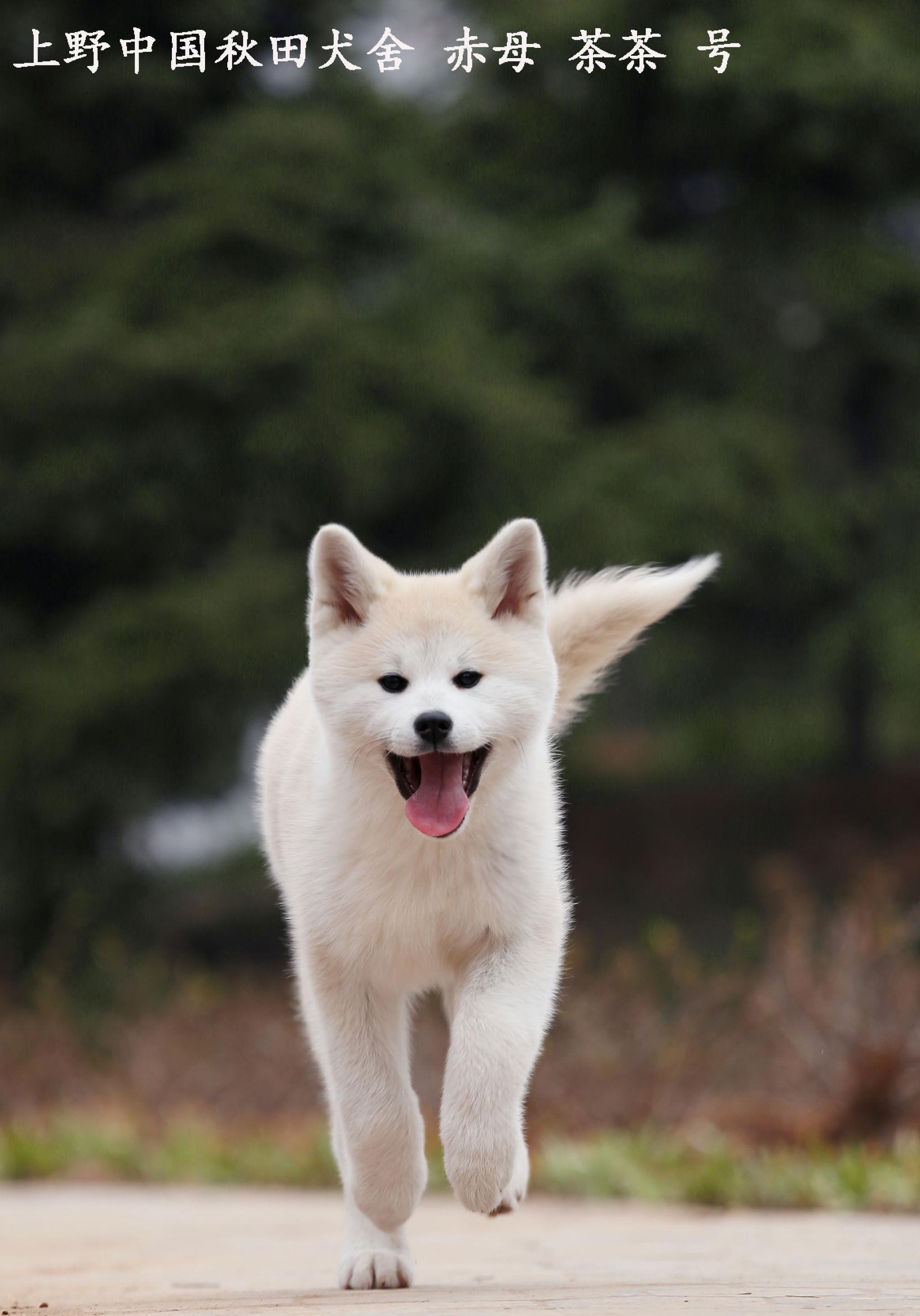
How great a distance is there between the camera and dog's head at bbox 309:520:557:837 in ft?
13.3

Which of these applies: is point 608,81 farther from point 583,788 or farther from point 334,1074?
point 334,1074

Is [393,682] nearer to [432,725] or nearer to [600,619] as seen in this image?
[432,725]

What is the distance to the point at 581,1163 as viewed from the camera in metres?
8.09

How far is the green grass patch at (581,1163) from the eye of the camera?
7.20 meters

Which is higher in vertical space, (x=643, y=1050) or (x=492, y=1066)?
(x=643, y=1050)

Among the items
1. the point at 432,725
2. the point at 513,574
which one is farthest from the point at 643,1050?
the point at 432,725

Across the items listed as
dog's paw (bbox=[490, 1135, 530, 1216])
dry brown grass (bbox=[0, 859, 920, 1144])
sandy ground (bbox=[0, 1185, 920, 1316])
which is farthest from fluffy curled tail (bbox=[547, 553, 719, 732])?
dry brown grass (bbox=[0, 859, 920, 1144])

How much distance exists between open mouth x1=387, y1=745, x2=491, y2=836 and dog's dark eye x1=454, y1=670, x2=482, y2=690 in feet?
0.52

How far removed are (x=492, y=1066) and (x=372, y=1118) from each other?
16.7 inches

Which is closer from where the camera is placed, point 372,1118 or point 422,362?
point 372,1118

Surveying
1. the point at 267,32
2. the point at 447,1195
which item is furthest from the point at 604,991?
the point at 267,32

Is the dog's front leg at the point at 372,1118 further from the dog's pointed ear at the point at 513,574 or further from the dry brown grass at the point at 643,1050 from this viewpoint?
the dry brown grass at the point at 643,1050

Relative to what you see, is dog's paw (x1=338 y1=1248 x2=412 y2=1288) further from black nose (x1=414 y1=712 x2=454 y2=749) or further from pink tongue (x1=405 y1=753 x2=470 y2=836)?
black nose (x1=414 y1=712 x2=454 y2=749)

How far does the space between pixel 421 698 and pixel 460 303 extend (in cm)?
1253
